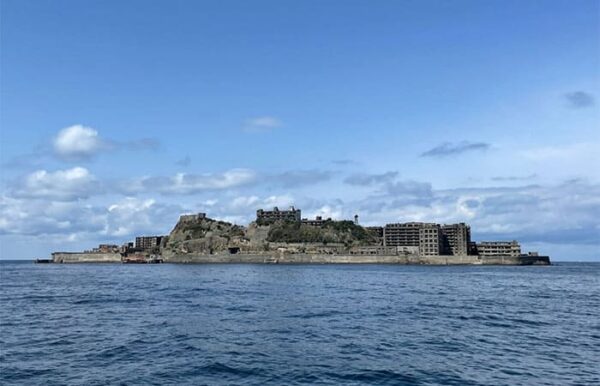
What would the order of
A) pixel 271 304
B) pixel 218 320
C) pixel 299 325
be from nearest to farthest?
pixel 299 325
pixel 218 320
pixel 271 304

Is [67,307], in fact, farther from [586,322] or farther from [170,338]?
[586,322]

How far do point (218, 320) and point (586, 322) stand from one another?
99.2ft

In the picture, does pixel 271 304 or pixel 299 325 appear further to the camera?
pixel 271 304

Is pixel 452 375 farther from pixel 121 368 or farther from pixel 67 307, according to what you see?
pixel 67 307

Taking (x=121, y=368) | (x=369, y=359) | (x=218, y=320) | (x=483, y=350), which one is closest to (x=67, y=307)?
(x=218, y=320)

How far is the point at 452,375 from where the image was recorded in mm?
24031

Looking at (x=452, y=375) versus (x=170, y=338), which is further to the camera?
(x=170, y=338)

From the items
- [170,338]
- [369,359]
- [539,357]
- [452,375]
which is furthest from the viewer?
[170,338]

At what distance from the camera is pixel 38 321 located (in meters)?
40.7

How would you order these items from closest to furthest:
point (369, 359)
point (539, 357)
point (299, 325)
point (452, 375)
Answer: point (452, 375) < point (369, 359) < point (539, 357) < point (299, 325)

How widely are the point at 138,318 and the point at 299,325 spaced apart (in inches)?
541

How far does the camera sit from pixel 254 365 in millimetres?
25516

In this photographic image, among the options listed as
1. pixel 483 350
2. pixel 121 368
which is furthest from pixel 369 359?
pixel 121 368

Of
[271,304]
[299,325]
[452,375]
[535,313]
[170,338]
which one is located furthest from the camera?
[271,304]
